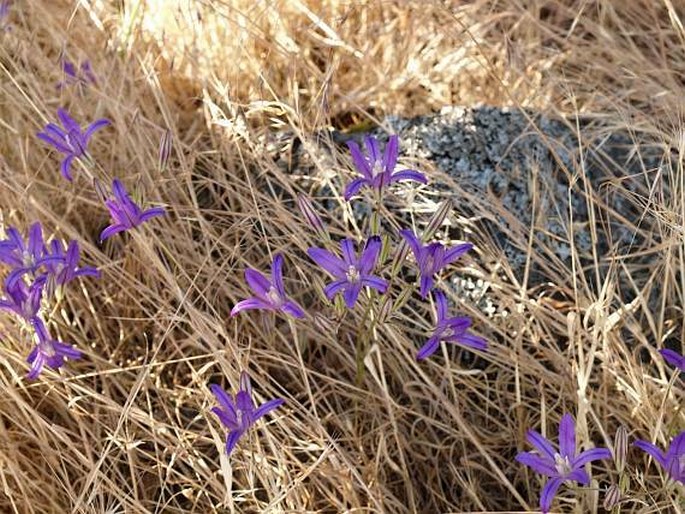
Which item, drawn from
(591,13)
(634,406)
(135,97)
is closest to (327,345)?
(634,406)

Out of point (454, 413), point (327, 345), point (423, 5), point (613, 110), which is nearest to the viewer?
point (454, 413)

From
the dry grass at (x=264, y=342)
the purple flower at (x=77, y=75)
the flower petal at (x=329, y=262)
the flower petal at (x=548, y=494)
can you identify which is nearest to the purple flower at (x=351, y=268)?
the flower petal at (x=329, y=262)

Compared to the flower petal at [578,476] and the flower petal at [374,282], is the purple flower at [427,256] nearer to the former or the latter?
the flower petal at [374,282]

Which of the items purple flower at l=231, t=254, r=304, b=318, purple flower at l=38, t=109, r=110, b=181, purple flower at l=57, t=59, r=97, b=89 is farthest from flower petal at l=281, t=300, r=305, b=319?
purple flower at l=57, t=59, r=97, b=89

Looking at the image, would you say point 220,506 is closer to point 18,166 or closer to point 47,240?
point 47,240

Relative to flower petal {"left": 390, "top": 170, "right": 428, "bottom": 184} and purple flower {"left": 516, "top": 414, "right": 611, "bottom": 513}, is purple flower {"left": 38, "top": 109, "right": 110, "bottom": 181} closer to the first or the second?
flower petal {"left": 390, "top": 170, "right": 428, "bottom": 184}

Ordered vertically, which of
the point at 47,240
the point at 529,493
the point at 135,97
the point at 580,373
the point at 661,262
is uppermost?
the point at 135,97
